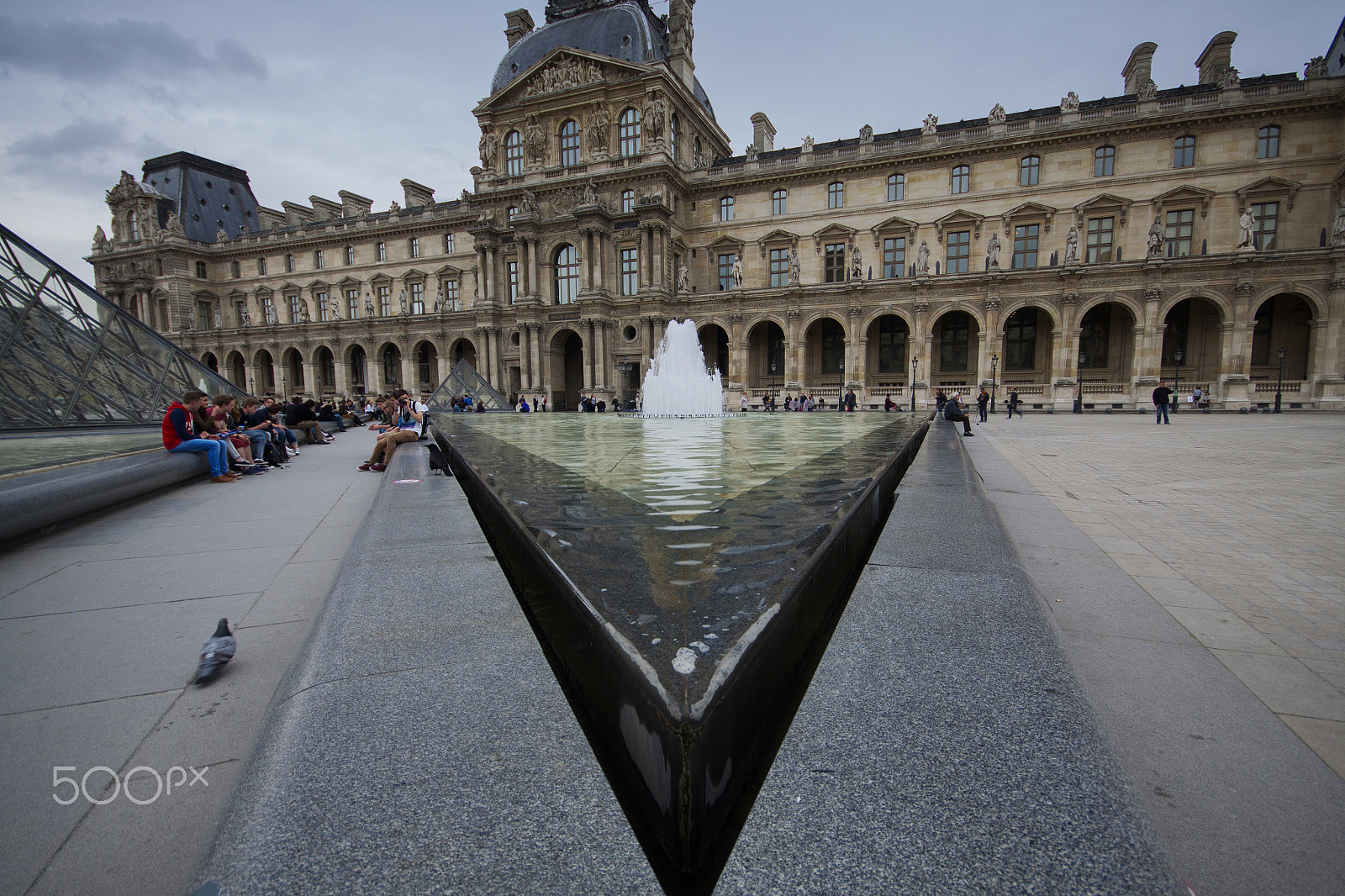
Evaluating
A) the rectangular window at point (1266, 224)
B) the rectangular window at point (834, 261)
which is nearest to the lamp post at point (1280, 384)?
the rectangular window at point (1266, 224)

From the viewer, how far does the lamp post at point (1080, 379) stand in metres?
29.4

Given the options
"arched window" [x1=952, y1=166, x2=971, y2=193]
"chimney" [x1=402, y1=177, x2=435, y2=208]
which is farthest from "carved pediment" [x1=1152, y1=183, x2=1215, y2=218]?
"chimney" [x1=402, y1=177, x2=435, y2=208]

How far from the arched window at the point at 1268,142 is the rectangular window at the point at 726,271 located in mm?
26157

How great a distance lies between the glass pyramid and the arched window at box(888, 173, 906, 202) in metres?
34.3

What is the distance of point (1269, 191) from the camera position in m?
29.0

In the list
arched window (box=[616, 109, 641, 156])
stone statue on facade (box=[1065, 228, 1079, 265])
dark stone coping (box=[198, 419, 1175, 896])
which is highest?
arched window (box=[616, 109, 641, 156])

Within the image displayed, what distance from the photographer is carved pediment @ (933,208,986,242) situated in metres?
33.0

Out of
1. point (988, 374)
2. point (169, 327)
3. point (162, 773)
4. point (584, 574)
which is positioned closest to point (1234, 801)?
point (584, 574)

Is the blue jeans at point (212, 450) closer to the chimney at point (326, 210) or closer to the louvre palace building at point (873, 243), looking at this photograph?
the louvre palace building at point (873, 243)

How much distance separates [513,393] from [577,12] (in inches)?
1028

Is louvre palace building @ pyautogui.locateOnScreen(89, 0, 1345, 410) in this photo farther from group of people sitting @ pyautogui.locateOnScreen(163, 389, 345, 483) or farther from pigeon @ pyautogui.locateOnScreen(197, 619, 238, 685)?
pigeon @ pyautogui.locateOnScreen(197, 619, 238, 685)

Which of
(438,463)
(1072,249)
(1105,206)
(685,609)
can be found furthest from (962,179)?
(685,609)

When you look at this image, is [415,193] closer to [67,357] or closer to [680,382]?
[680,382]

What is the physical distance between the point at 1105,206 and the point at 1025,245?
3841 millimetres
